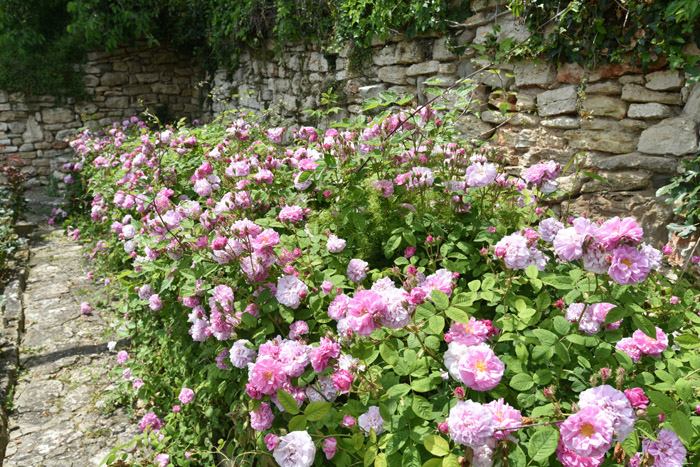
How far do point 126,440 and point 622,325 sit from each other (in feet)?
7.84

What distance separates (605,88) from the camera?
315 centimetres

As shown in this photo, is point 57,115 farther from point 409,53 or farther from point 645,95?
point 645,95

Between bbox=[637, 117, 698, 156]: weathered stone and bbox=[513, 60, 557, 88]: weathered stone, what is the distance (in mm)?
748

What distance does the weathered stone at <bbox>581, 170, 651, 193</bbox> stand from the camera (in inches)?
120

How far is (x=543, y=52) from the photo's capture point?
3.38m

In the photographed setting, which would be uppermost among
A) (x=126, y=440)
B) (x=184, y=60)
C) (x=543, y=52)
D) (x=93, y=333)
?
(x=543, y=52)

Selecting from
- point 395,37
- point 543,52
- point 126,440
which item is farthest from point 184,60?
point 126,440

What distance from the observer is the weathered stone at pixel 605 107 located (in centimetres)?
313

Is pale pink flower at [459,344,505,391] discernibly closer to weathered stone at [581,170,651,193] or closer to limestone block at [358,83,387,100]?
weathered stone at [581,170,651,193]

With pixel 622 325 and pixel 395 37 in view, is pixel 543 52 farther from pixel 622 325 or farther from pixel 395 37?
pixel 622 325

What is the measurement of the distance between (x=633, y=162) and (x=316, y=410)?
2831mm

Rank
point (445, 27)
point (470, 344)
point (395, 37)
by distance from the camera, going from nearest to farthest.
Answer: point (470, 344), point (445, 27), point (395, 37)

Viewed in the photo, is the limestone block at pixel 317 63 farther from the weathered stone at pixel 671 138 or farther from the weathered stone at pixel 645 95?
the weathered stone at pixel 671 138

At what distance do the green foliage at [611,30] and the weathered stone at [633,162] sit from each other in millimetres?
539
